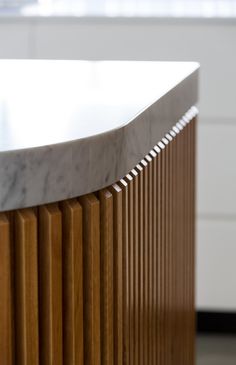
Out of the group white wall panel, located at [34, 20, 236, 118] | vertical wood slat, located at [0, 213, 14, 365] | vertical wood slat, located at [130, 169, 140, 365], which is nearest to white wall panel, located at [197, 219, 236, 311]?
white wall panel, located at [34, 20, 236, 118]

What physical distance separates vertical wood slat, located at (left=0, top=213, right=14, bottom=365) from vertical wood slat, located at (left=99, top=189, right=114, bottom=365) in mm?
191

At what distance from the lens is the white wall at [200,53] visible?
377cm

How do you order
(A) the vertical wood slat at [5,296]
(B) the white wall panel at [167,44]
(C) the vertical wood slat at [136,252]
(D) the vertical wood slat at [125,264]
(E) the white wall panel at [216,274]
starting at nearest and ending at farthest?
(A) the vertical wood slat at [5,296] → (D) the vertical wood slat at [125,264] → (C) the vertical wood slat at [136,252] → (B) the white wall panel at [167,44] → (E) the white wall panel at [216,274]

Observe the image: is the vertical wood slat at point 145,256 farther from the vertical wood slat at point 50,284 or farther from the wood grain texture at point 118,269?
the vertical wood slat at point 50,284

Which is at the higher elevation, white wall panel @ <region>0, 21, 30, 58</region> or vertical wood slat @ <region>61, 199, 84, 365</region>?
white wall panel @ <region>0, 21, 30, 58</region>

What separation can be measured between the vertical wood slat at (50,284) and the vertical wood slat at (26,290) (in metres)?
0.02

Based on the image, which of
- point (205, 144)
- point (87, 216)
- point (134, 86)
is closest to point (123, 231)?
point (87, 216)

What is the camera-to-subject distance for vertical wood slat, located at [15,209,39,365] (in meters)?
1.15

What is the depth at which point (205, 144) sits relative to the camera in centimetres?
383

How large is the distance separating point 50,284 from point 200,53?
2685 millimetres

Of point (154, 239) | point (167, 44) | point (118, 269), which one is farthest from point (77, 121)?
point (167, 44)

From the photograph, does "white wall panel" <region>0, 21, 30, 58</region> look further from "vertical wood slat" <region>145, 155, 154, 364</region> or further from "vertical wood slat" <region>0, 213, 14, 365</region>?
"vertical wood slat" <region>0, 213, 14, 365</region>

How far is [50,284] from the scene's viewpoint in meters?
1.20

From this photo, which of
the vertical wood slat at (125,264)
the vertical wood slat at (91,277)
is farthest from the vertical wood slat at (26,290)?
the vertical wood slat at (125,264)
